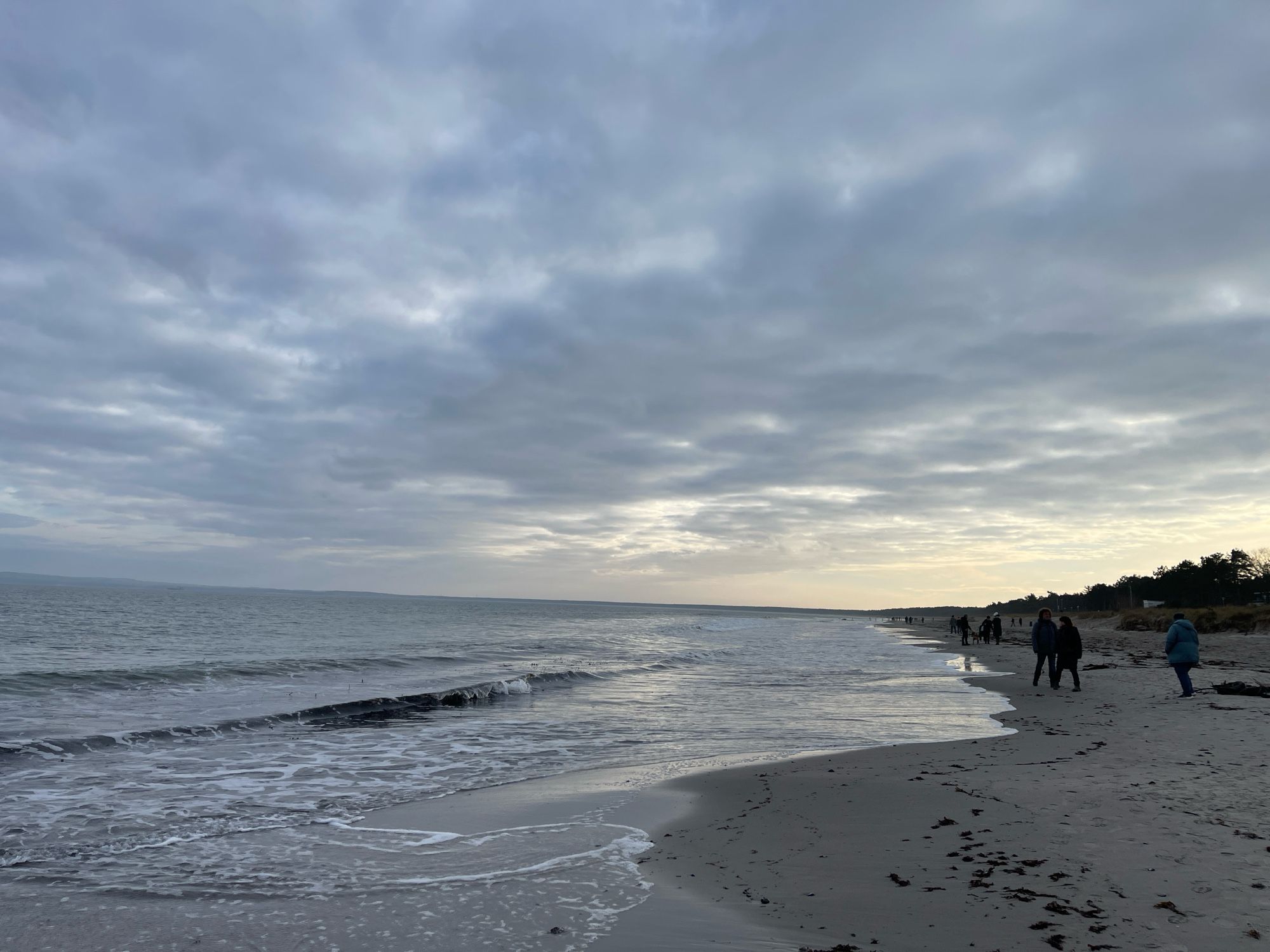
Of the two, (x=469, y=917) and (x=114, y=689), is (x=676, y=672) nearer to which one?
(x=114, y=689)

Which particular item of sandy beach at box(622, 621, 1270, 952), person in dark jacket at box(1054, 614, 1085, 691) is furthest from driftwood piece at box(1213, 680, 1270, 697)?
sandy beach at box(622, 621, 1270, 952)

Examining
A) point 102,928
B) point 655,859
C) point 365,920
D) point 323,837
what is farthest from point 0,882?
point 655,859

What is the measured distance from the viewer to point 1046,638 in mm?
20953

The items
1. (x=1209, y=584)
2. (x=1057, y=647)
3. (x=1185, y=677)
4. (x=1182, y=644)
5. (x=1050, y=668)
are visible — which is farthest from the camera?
(x=1209, y=584)

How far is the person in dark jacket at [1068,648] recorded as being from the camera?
19625 mm

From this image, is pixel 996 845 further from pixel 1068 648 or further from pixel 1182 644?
pixel 1068 648

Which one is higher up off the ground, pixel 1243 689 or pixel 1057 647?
pixel 1057 647

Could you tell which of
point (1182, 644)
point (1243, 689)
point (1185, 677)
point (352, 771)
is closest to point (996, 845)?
point (352, 771)

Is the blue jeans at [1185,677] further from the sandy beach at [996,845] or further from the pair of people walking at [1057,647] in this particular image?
the sandy beach at [996,845]

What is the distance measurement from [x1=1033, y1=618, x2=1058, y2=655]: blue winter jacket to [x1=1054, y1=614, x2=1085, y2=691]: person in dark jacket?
29 centimetres

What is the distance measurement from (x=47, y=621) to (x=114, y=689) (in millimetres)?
47823

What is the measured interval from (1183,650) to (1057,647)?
4.31 m

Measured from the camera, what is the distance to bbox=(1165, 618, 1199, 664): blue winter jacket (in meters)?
16.1

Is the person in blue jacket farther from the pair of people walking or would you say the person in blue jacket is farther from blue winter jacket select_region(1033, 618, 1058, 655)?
blue winter jacket select_region(1033, 618, 1058, 655)
